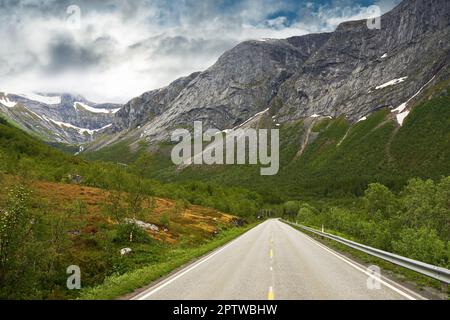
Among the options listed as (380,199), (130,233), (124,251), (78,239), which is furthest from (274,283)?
(380,199)

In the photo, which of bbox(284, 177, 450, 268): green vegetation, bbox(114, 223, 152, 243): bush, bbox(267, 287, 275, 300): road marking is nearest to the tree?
bbox(284, 177, 450, 268): green vegetation

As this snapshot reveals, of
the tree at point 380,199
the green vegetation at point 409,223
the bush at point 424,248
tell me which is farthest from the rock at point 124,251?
the tree at point 380,199

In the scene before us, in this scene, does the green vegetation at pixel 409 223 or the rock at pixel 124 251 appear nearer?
the rock at pixel 124 251

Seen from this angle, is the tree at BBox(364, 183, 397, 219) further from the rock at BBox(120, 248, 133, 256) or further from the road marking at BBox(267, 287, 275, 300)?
the road marking at BBox(267, 287, 275, 300)

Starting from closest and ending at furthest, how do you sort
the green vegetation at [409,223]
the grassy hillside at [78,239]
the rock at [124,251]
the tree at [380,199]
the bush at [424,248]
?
the grassy hillside at [78,239]
the rock at [124,251]
the bush at [424,248]
the green vegetation at [409,223]
the tree at [380,199]

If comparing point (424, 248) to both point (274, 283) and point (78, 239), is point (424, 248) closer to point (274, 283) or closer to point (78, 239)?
point (274, 283)

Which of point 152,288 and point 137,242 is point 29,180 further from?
point 137,242

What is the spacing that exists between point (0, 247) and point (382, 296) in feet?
44.6

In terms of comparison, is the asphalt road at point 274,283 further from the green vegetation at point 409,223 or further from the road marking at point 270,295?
the green vegetation at point 409,223

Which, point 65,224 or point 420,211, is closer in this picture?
point 65,224

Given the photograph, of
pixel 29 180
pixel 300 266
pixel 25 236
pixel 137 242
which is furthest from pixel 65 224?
pixel 300 266

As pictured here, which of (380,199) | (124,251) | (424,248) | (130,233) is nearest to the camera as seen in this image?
(124,251)

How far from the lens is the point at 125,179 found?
29703mm
